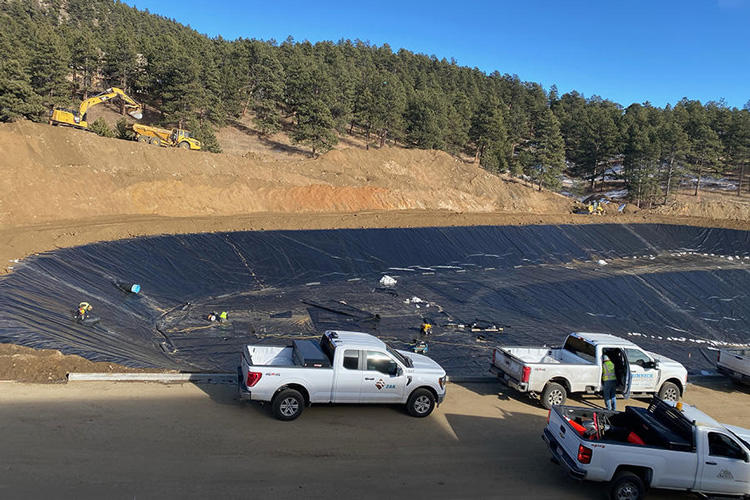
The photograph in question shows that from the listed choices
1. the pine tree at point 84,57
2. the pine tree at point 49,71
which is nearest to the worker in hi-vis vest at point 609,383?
the pine tree at point 49,71

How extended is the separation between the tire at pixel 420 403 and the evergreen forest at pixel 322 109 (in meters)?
38.8

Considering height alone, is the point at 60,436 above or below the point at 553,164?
below

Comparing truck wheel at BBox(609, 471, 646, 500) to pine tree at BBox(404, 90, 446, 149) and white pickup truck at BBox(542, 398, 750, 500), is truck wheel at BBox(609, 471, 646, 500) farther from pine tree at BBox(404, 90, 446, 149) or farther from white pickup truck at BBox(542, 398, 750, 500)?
pine tree at BBox(404, 90, 446, 149)

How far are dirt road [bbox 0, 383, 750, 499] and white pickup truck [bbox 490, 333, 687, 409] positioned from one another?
2.81 ft

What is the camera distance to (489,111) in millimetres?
70125

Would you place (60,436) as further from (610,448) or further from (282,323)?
(282,323)

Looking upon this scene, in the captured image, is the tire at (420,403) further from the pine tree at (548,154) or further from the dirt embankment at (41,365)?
the pine tree at (548,154)

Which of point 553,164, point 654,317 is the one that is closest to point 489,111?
point 553,164

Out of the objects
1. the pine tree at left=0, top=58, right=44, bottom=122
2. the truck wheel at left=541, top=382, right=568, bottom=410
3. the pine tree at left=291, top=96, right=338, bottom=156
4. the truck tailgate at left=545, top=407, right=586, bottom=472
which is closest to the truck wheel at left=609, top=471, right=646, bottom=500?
the truck tailgate at left=545, top=407, right=586, bottom=472

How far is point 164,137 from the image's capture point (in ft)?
133

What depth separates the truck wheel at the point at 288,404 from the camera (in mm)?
9634

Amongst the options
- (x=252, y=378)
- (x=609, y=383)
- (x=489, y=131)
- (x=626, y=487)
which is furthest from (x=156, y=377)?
(x=489, y=131)

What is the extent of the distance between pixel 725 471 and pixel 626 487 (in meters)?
1.54

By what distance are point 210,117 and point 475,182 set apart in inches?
1275
